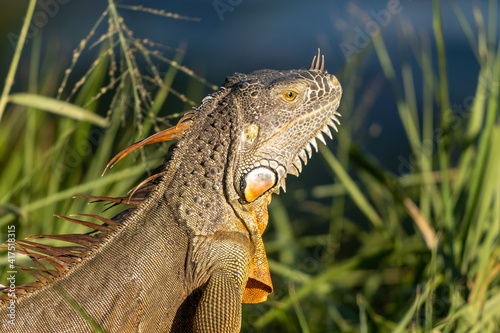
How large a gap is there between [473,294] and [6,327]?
2.72 m

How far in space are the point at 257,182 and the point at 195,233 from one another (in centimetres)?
40

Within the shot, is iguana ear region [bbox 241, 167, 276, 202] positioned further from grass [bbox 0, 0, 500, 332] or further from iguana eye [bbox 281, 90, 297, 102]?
grass [bbox 0, 0, 500, 332]

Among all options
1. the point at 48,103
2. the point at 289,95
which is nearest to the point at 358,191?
the point at 289,95

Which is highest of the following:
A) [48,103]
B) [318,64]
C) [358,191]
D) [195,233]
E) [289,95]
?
[318,64]

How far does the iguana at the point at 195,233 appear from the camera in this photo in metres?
2.30

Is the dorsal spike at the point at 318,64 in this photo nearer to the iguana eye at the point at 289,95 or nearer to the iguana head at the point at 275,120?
the iguana head at the point at 275,120

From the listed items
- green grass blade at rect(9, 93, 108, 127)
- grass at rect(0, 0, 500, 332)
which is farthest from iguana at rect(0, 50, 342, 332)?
green grass blade at rect(9, 93, 108, 127)

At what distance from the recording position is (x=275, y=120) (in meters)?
2.77

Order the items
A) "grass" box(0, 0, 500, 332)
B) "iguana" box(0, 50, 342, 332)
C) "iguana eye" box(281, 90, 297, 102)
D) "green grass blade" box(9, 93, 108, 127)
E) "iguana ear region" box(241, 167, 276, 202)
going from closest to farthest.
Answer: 1. "iguana" box(0, 50, 342, 332)
2. "iguana ear region" box(241, 167, 276, 202)
3. "iguana eye" box(281, 90, 297, 102)
4. "green grass blade" box(9, 93, 108, 127)
5. "grass" box(0, 0, 500, 332)

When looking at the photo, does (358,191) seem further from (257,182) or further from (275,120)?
(257,182)

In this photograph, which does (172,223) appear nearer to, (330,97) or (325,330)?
(330,97)

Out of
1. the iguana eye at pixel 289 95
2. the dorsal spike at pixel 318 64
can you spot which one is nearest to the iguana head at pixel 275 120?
the iguana eye at pixel 289 95

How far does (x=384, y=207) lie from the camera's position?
17.0 ft

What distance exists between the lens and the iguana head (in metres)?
2.67
